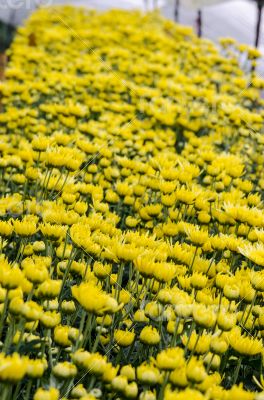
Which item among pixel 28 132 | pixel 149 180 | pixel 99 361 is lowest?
pixel 28 132

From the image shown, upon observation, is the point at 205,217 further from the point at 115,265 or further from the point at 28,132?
the point at 28,132

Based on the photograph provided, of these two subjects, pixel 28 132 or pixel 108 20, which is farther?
pixel 108 20

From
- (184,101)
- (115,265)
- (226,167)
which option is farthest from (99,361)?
(184,101)

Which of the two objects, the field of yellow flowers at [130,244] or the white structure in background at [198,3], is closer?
the field of yellow flowers at [130,244]

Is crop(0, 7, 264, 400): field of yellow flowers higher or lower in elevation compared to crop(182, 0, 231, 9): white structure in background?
higher

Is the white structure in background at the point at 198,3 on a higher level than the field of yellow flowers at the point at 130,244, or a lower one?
lower

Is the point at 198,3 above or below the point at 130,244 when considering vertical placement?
below

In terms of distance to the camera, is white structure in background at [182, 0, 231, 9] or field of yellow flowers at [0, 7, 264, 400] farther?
white structure in background at [182, 0, 231, 9]

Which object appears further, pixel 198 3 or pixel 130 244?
pixel 198 3
